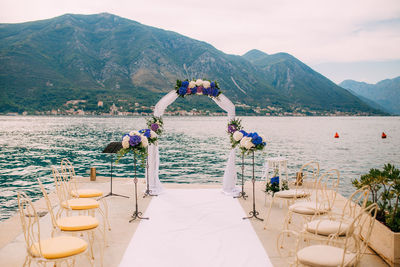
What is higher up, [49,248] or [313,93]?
[313,93]

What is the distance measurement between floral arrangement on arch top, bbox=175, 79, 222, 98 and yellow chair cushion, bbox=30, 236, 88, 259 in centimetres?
526

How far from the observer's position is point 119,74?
141 m

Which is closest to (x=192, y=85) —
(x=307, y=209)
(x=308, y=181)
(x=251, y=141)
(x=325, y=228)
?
(x=251, y=141)

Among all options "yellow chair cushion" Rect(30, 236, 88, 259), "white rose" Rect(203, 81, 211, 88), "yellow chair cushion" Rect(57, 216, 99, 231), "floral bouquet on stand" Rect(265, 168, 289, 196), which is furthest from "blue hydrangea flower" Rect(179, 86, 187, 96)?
"yellow chair cushion" Rect(30, 236, 88, 259)

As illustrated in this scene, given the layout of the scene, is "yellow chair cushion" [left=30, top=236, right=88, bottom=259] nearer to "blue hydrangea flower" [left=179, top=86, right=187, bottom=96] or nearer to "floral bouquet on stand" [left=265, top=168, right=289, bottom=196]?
"floral bouquet on stand" [left=265, top=168, right=289, bottom=196]

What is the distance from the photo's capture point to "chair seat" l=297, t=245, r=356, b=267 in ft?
9.21

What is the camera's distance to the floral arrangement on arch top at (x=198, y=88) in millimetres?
7922

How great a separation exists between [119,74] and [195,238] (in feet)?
473

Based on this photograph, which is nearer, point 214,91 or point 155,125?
point 155,125

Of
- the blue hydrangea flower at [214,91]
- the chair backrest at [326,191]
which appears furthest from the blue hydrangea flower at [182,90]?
the chair backrest at [326,191]

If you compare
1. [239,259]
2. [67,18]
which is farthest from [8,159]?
[67,18]

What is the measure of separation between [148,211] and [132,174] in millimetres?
15041

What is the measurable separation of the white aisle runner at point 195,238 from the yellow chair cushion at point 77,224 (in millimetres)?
763

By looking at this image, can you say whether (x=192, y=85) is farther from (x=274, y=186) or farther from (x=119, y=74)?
(x=119, y=74)
